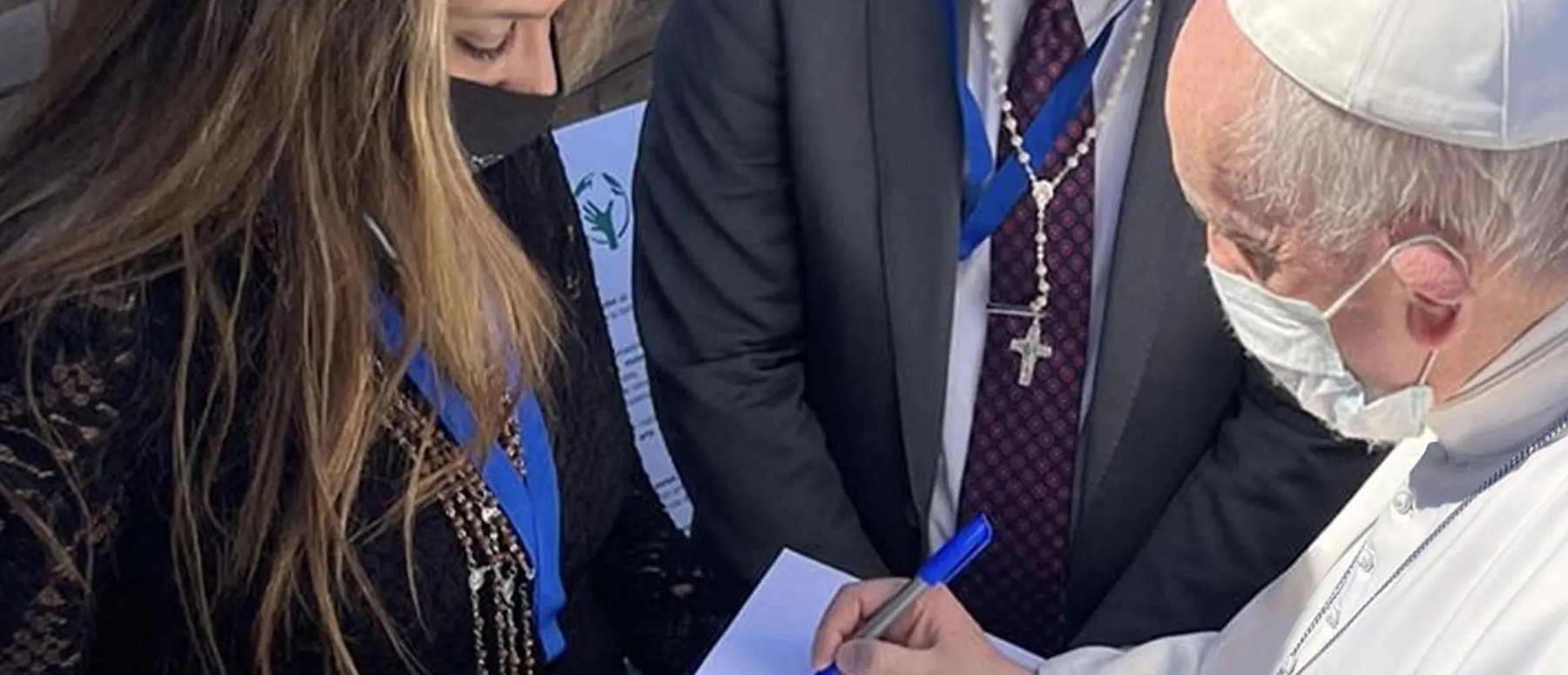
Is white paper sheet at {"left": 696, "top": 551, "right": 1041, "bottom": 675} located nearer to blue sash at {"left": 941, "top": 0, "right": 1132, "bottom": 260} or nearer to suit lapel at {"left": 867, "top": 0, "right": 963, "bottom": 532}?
suit lapel at {"left": 867, "top": 0, "right": 963, "bottom": 532}

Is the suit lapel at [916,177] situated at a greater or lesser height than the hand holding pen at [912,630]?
greater

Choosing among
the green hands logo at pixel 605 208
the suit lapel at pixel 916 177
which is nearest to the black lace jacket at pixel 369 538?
the suit lapel at pixel 916 177

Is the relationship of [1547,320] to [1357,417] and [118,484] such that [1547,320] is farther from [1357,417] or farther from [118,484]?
[118,484]

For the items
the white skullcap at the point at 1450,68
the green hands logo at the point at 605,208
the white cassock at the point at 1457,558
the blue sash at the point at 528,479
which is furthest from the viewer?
the green hands logo at the point at 605,208

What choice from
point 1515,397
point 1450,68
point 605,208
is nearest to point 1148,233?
point 1515,397

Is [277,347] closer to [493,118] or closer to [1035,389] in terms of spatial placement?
[493,118]

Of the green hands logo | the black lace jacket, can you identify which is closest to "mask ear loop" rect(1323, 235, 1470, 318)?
the black lace jacket

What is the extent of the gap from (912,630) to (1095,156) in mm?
502

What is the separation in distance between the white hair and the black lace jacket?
70cm

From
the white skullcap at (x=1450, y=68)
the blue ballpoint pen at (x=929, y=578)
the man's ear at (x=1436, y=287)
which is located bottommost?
the blue ballpoint pen at (x=929, y=578)

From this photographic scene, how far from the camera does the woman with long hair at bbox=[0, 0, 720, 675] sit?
4.99 feet

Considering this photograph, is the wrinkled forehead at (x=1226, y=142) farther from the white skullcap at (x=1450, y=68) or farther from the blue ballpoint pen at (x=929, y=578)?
the blue ballpoint pen at (x=929, y=578)

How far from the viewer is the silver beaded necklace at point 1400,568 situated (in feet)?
5.00

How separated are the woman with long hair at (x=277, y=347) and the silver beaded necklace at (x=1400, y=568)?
625 millimetres
